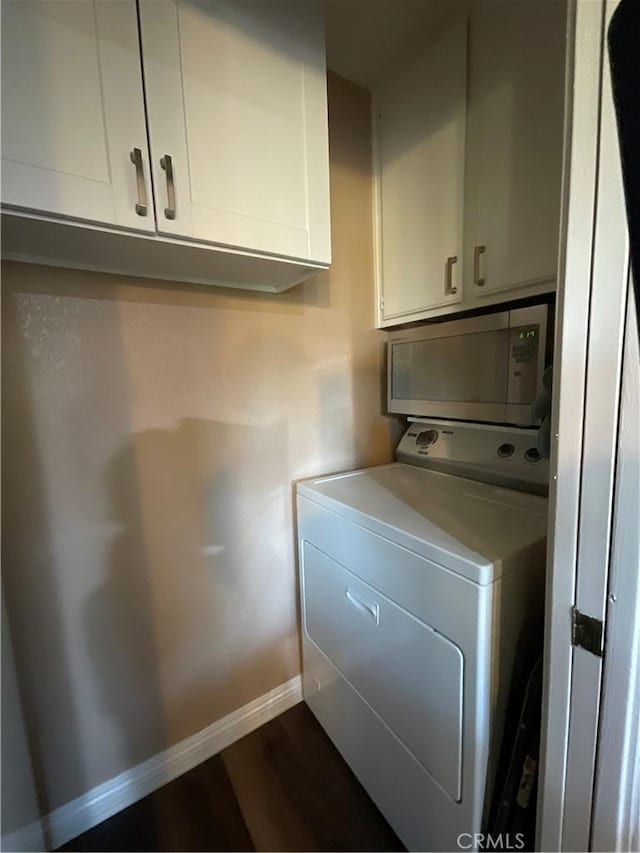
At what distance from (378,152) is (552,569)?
5.62 feet

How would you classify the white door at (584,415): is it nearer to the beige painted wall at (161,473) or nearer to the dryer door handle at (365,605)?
the dryer door handle at (365,605)

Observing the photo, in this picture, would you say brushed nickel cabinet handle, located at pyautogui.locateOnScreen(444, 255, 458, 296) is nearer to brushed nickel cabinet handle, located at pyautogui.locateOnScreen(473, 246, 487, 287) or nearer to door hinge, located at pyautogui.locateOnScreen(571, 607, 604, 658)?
brushed nickel cabinet handle, located at pyautogui.locateOnScreen(473, 246, 487, 287)

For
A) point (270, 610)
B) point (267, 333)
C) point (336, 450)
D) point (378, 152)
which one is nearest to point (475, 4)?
point (378, 152)

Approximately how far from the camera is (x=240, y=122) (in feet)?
3.29

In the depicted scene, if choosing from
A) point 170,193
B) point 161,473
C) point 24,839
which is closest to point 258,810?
point 24,839

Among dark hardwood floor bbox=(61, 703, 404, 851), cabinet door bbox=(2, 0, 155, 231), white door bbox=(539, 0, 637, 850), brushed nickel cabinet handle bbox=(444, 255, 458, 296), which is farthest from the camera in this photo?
brushed nickel cabinet handle bbox=(444, 255, 458, 296)

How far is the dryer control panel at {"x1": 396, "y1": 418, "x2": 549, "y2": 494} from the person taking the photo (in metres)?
1.26

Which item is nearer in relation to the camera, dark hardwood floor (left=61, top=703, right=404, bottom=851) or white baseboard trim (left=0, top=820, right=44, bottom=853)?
white baseboard trim (left=0, top=820, right=44, bottom=853)

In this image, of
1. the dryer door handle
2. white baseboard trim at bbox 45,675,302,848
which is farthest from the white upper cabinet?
white baseboard trim at bbox 45,675,302,848

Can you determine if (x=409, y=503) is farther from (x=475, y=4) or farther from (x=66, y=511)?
(x=475, y=4)

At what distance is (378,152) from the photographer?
1586 mm

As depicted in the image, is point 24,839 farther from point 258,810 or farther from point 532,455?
point 532,455

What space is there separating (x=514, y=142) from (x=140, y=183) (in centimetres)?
108

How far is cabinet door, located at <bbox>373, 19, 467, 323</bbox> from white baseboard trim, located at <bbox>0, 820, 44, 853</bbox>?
6.43 feet
